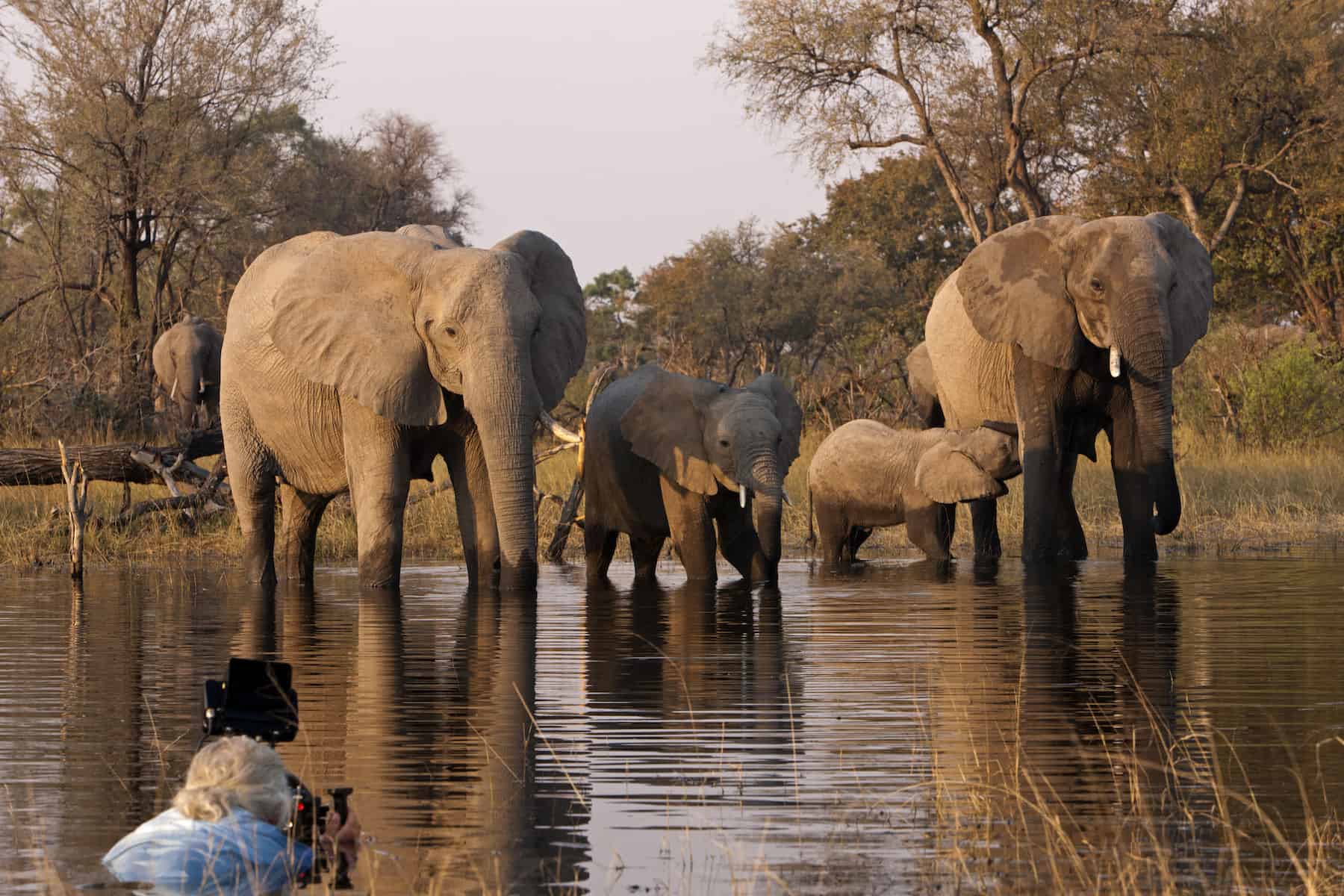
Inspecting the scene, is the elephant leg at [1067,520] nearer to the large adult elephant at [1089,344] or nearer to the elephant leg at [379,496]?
the large adult elephant at [1089,344]

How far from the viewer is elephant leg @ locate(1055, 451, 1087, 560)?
57.0 ft

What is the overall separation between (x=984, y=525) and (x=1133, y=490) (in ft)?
5.47

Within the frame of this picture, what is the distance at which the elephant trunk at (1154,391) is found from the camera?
639 inches

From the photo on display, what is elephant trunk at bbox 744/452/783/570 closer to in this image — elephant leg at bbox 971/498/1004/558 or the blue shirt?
elephant leg at bbox 971/498/1004/558

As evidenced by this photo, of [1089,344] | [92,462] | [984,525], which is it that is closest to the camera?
[1089,344]

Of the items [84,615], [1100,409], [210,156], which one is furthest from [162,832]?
[210,156]

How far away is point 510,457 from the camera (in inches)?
535

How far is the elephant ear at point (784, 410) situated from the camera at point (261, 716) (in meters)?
10.5

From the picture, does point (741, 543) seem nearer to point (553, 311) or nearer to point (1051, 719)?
point (553, 311)

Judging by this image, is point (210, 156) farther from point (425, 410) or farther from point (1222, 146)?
point (425, 410)

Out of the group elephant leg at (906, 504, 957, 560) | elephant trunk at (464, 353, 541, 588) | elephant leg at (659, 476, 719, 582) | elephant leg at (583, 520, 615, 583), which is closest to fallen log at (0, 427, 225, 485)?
elephant leg at (583, 520, 615, 583)

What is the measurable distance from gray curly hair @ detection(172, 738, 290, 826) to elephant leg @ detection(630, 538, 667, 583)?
1110 centimetres

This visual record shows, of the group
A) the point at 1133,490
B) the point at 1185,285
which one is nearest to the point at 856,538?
the point at 1133,490

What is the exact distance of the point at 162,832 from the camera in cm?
525
